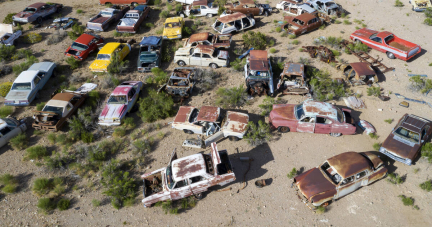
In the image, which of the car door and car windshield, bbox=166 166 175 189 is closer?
car windshield, bbox=166 166 175 189

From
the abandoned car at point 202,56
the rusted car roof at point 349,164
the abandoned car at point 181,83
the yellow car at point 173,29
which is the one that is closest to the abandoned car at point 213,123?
the abandoned car at point 181,83

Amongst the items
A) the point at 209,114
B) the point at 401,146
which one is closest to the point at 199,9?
the point at 209,114

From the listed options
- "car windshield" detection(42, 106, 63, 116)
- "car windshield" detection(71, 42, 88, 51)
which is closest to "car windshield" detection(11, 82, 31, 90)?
"car windshield" detection(42, 106, 63, 116)

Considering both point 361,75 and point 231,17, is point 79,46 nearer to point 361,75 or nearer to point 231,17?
point 231,17

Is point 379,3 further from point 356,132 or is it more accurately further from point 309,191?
point 309,191

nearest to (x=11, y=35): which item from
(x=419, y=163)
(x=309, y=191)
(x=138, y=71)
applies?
(x=138, y=71)

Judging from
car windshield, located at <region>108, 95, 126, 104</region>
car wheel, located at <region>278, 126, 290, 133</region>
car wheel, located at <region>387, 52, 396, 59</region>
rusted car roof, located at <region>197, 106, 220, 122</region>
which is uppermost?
rusted car roof, located at <region>197, 106, 220, 122</region>

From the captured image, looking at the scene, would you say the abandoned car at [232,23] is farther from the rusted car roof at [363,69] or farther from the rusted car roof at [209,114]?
the rusted car roof at [209,114]

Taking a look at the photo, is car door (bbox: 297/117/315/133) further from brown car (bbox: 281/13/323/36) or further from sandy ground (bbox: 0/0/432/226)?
brown car (bbox: 281/13/323/36)
